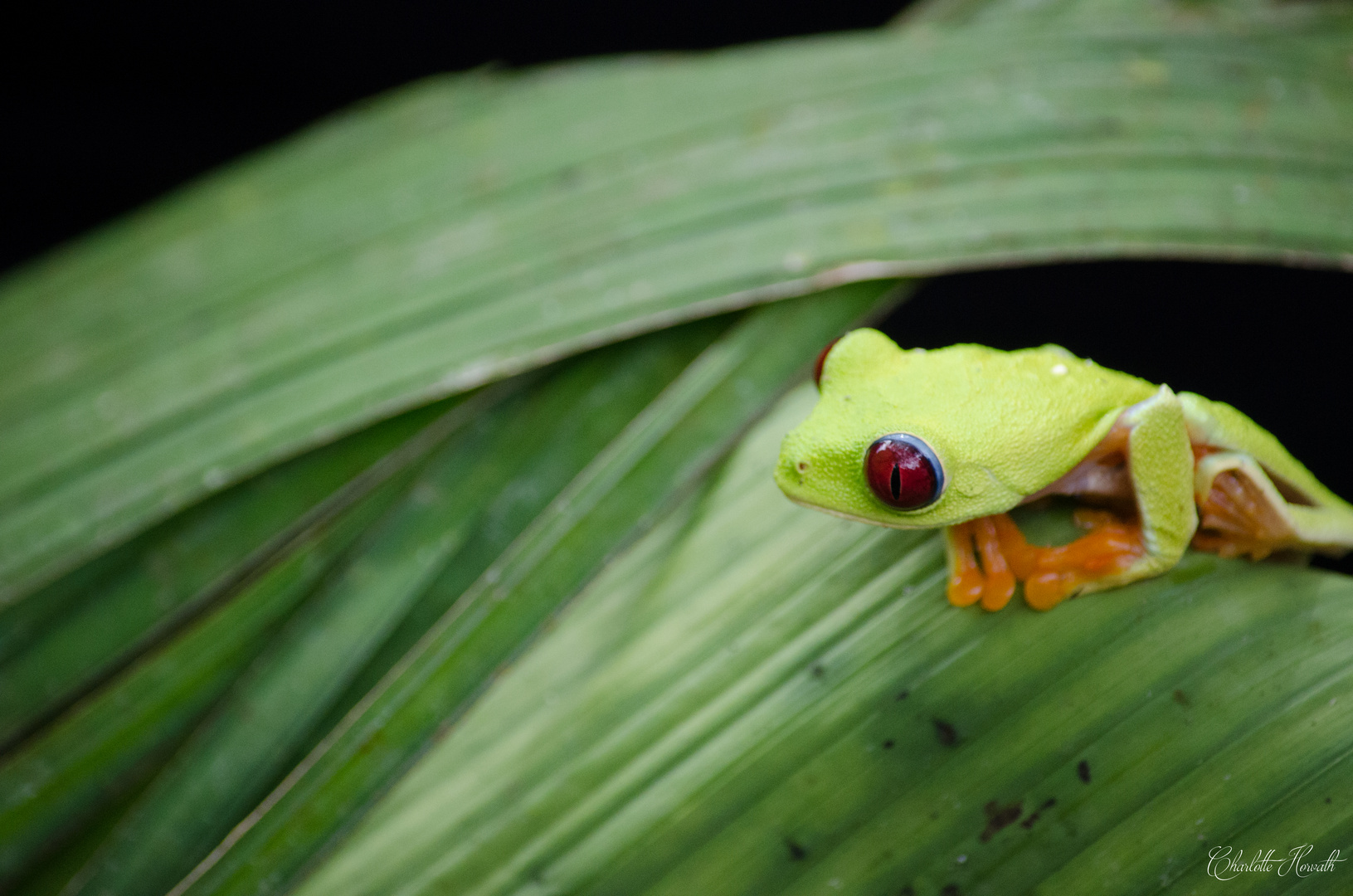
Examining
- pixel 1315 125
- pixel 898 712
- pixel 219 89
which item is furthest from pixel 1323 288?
pixel 219 89

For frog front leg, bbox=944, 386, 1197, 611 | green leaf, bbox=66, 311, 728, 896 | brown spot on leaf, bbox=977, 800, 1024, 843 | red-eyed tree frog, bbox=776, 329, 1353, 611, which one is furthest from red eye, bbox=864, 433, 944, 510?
green leaf, bbox=66, 311, 728, 896

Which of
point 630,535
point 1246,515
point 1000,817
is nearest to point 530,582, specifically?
point 630,535

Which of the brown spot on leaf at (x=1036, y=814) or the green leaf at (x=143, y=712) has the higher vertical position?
the green leaf at (x=143, y=712)

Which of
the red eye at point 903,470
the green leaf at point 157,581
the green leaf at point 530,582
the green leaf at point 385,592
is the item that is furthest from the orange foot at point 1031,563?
the green leaf at point 157,581

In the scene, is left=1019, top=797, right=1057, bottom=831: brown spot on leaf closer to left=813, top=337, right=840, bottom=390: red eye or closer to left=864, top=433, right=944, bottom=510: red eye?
left=864, top=433, right=944, bottom=510: red eye

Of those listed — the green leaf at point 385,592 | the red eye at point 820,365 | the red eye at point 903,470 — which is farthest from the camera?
the green leaf at point 385,592

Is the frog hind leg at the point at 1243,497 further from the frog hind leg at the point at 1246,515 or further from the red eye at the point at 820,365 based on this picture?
the red eye at the point at 820,365
